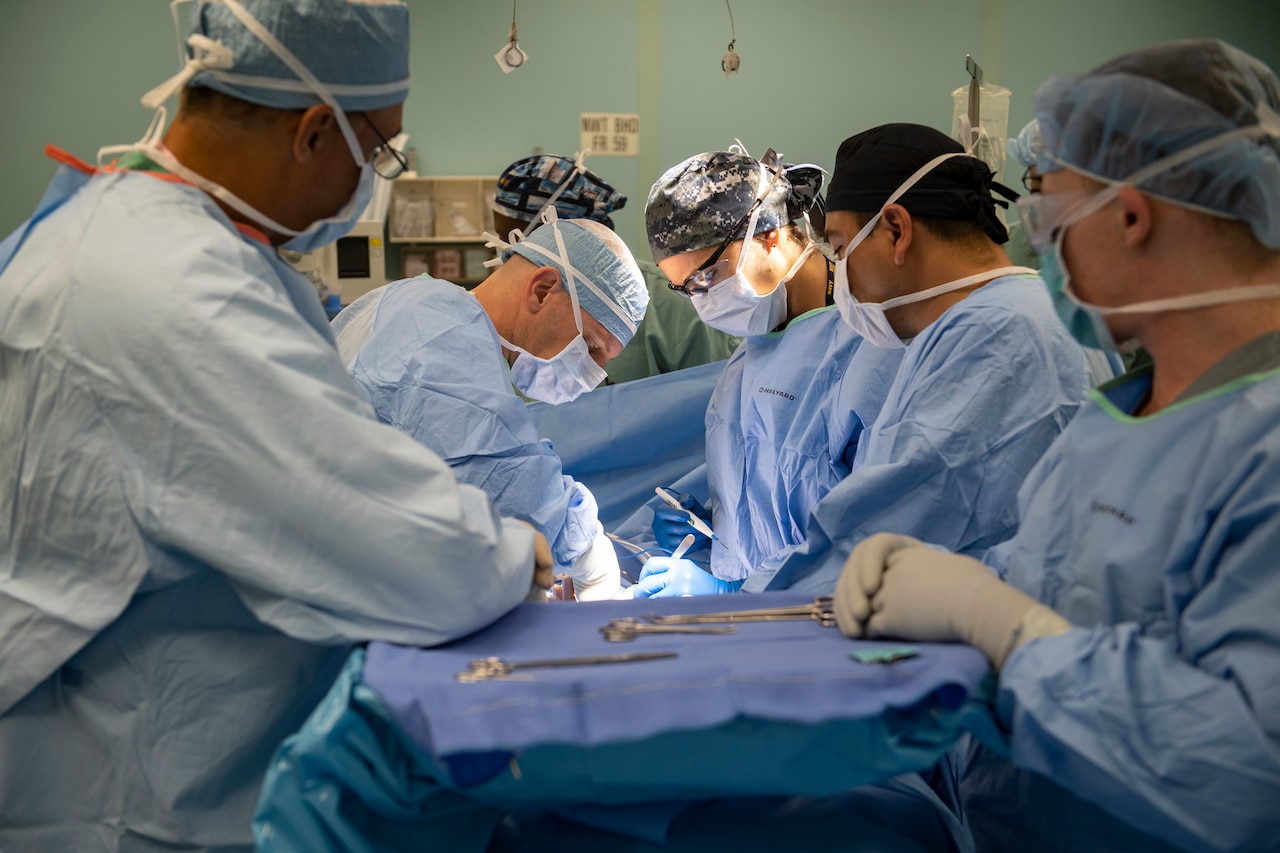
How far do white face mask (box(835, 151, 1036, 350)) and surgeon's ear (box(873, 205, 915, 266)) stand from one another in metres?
0.02

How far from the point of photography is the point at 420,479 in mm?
1270

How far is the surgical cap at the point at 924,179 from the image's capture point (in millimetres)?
2160

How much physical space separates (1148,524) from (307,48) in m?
1.22

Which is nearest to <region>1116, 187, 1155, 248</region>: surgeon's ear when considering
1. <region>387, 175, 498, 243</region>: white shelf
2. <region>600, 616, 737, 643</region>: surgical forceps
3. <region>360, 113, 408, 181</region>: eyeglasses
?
<region>600, 616, 737, 643</region>: surgical forceps

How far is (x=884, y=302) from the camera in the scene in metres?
2.30

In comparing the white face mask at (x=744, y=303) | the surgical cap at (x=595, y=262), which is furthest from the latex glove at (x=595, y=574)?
the white face mask at (x=744, y=303)

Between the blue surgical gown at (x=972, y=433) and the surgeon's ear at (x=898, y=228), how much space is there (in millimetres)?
280

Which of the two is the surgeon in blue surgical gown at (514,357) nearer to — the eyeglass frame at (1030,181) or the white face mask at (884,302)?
the white face mask at (884,302)

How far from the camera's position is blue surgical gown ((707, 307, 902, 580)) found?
8.25ft

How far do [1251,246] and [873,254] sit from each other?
107cm

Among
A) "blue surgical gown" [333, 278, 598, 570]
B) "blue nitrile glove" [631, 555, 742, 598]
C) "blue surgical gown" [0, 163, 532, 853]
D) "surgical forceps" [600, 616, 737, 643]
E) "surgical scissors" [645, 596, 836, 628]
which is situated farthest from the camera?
"blue nitrile glove" [631, 555, 742, 598]

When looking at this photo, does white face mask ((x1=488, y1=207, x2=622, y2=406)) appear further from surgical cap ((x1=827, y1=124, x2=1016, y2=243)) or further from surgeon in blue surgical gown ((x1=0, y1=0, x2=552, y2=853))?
surgeon in blue surgical gown ((x1=0, y1=0, x2=552, y2=853))

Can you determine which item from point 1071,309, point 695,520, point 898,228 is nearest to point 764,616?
point 1071,309

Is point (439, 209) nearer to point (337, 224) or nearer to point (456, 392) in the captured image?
point (456, 392)
